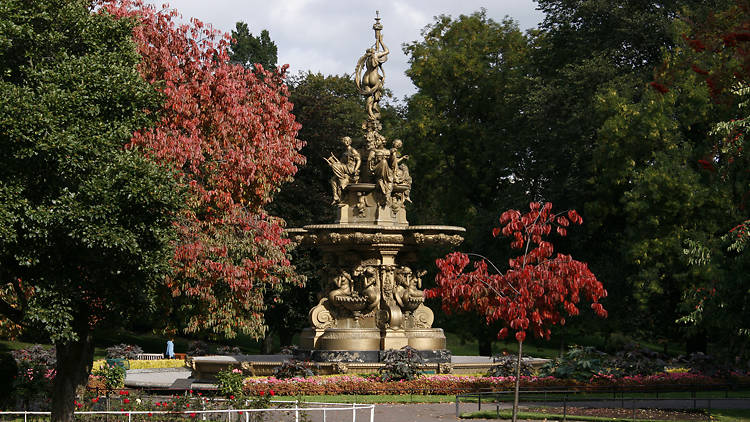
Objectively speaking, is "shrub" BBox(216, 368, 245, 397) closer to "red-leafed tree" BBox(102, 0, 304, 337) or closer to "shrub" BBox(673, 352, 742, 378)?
"red-leafed tree" BBox(102, 0, 304, 337)

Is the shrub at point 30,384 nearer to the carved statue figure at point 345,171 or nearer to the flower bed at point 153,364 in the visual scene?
the carved statue figure at point 345,171

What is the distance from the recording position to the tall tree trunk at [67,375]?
15.3m

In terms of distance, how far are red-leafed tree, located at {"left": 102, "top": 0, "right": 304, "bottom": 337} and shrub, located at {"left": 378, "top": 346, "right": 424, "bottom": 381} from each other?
3.77 m

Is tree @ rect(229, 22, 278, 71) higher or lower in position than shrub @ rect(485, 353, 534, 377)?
higher

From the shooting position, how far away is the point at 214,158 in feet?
70.8

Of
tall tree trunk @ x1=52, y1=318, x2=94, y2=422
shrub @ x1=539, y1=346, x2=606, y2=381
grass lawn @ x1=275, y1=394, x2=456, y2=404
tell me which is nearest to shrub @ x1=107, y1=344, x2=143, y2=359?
grass lawn @ x1=275, y1=394, x2=456, y2=404

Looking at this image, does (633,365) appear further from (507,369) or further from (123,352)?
(123,352)

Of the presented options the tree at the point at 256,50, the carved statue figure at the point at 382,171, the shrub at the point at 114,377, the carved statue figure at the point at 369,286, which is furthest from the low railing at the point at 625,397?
the tree at the point at 256,50

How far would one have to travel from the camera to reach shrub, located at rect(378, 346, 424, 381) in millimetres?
23578

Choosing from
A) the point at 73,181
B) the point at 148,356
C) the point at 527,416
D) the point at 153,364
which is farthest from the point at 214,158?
the point at 148,356

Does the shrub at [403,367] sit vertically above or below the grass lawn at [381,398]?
above

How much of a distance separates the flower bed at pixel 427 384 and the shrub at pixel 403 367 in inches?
11.7

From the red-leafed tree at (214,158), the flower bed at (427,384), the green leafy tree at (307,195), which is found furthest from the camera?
the green leafy tree at (307,195)

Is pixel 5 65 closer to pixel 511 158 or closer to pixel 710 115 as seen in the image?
pixel 710 115
